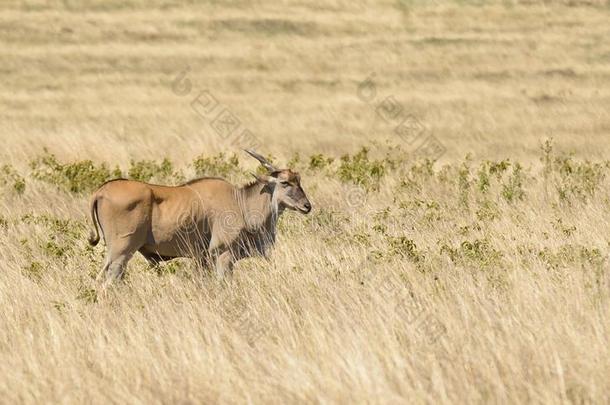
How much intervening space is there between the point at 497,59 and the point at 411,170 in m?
21.4

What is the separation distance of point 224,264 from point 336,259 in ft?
2.95

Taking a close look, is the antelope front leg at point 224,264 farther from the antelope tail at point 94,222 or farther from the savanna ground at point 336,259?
the antelope tail at point 94,222

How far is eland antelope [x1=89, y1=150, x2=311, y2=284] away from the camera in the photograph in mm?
8727

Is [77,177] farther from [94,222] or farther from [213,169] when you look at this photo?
[94,222]

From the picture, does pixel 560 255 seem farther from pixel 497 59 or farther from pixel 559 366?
pixel 497 59

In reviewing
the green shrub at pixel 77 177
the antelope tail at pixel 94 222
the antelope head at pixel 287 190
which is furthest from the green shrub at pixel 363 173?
the antelope tail at pixel 94 222

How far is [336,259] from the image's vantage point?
30.0ft

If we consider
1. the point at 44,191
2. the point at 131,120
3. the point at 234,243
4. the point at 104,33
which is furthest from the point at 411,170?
the point at 104,33

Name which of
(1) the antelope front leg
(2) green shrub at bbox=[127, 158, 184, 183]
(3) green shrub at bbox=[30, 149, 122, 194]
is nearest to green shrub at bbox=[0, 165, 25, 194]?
(3) green shrub at bbox=[30, 149, 122, 194]

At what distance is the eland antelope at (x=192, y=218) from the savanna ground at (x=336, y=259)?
0.64ft

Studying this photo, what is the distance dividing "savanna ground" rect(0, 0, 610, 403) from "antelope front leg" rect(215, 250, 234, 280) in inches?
4.2

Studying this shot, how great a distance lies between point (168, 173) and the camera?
1511 cm

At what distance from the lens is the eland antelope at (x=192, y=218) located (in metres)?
8.73

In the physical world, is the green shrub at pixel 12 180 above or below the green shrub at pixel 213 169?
above
